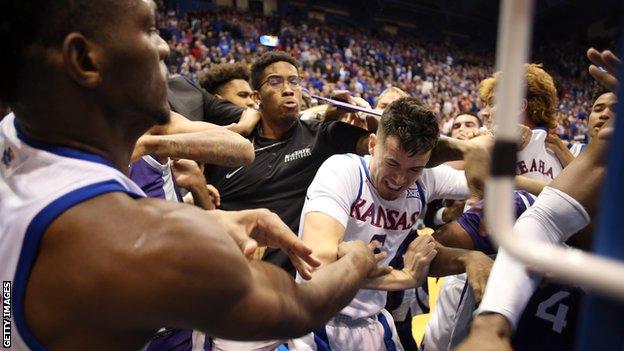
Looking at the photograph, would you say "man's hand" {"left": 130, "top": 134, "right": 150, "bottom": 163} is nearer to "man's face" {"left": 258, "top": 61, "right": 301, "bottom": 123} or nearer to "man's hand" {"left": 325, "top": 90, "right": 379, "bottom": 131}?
"man's hand" {"left": 325, "top": 90, "right": 379, "bottom": 131}

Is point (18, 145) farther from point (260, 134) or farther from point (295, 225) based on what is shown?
point (260, 134)

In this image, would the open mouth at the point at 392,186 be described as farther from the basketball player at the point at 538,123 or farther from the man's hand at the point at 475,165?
the basketball player at the point at 538,123

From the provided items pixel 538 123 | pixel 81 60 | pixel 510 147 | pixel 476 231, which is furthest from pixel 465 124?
pixel 510 147

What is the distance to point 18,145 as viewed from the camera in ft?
3.09

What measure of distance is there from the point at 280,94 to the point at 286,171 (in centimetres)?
52

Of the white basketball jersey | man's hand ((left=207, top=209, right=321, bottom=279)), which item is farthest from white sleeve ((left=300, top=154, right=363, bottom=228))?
the white basketball jersey

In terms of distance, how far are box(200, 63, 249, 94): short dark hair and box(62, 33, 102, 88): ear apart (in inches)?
103

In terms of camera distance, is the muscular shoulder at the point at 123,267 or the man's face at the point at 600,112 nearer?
the muscular shoulder at the point at 123,267

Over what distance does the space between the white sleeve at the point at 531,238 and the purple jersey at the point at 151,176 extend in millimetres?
1261

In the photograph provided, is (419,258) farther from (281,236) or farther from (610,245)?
(610,245)

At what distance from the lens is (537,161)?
2.67 metres

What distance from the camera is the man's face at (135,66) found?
37.1 inches

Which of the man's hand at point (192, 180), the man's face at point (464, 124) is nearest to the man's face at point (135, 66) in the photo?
the man's hand at point (192, 180)

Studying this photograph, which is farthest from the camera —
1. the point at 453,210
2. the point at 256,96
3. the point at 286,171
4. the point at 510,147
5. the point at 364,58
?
the point at 364,58
